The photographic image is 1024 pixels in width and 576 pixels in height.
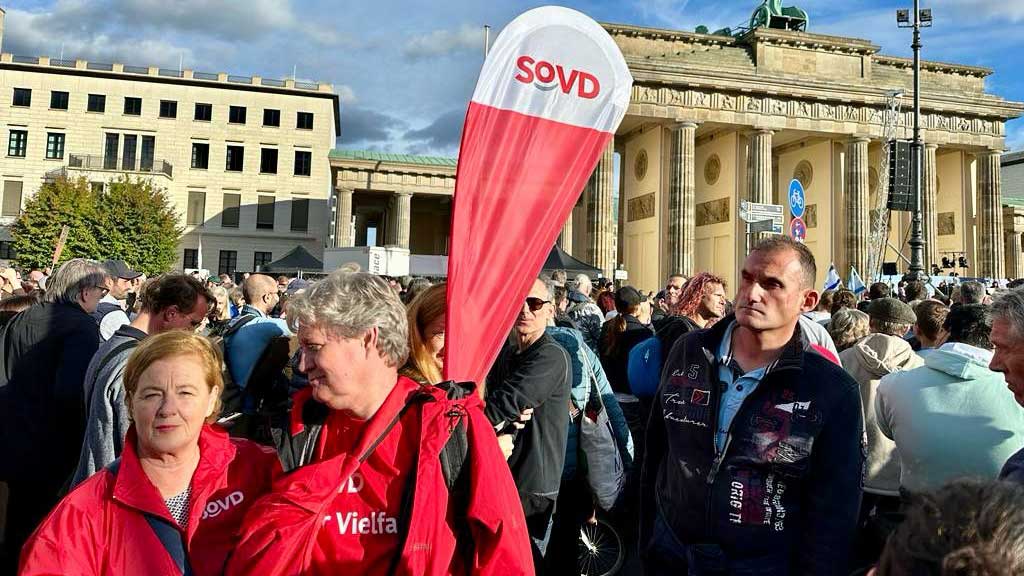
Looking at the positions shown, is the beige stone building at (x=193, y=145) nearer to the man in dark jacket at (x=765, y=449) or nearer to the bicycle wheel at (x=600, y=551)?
the bicycle wheel at (x=600, y=551)

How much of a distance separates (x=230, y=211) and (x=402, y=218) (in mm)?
13648

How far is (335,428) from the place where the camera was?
2041mm

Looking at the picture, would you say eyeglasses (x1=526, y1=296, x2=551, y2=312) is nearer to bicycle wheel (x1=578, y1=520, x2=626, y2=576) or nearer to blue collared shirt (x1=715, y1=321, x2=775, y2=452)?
blue collared shirt (x1=715, y1=321, x2=775, y2=452)

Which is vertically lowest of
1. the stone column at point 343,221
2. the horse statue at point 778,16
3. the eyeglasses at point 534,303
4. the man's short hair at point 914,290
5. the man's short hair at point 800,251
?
the eyeglasses at point 534,303

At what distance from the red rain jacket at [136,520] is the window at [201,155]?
50.4 m

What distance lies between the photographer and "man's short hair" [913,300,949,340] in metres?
4.67

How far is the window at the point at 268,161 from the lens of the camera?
48.2 m

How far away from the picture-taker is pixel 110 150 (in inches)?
1802

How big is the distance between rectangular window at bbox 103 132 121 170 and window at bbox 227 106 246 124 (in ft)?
23.7

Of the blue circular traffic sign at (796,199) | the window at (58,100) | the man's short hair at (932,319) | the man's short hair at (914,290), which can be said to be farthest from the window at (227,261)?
the man's short hair at (932,319)

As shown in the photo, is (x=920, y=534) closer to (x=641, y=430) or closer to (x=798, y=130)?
(x=641, y=430)

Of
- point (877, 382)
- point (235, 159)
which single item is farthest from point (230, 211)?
point (877, 382)

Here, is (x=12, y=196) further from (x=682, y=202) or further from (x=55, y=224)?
(x=682, y=202)

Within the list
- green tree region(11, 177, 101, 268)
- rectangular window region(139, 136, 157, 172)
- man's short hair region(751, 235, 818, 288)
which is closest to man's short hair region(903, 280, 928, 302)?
man's short hair region(751, 235, 818, 288)
